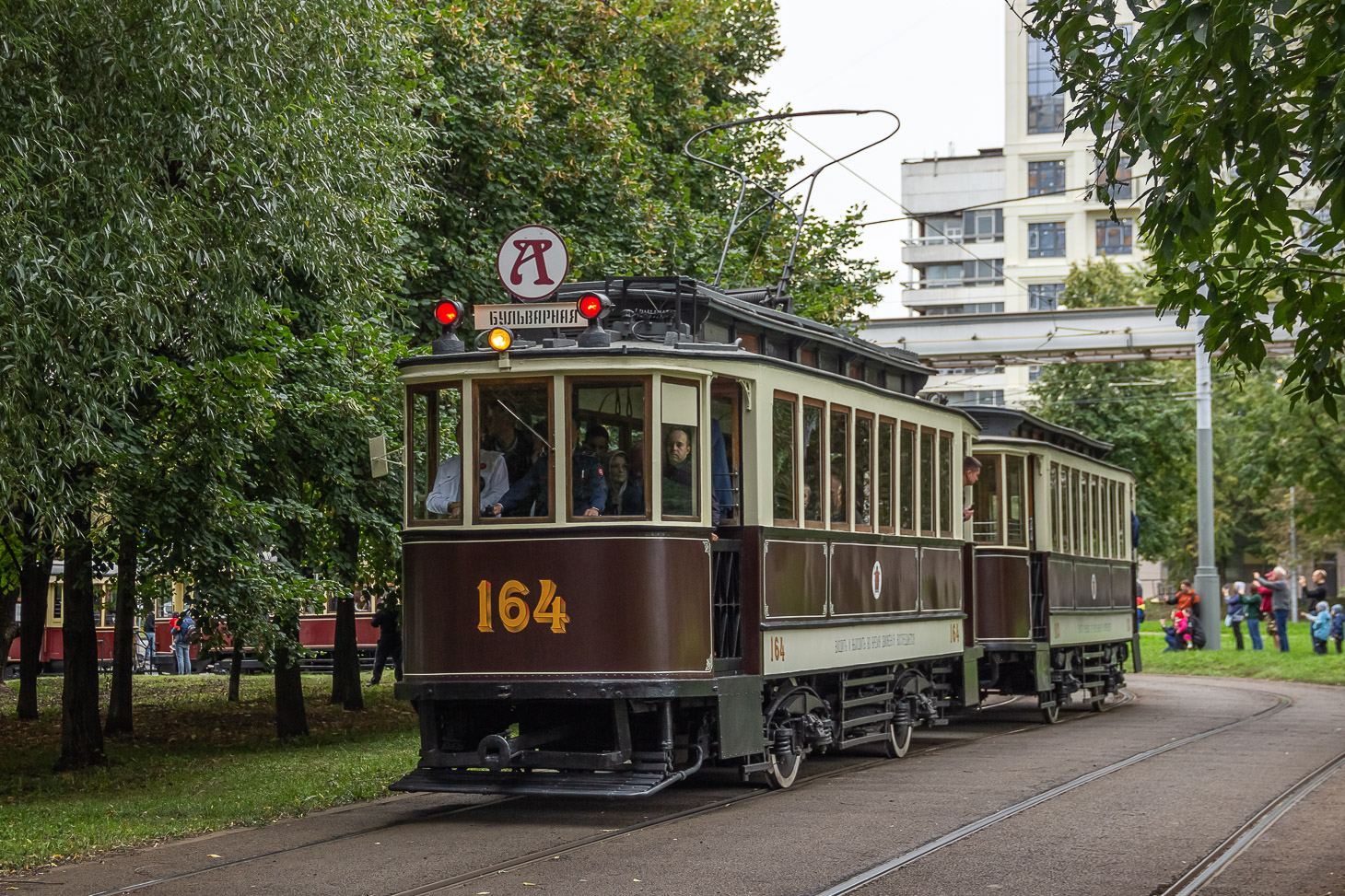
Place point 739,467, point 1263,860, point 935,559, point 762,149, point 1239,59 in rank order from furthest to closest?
point 762,149 → point 935,559 → point 739,467 → point 1263,860 → point 1239,59

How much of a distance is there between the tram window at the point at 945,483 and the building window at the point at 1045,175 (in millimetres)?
61645

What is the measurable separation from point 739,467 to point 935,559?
4158mm

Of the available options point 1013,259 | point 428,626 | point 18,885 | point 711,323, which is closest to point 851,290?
point 711,323

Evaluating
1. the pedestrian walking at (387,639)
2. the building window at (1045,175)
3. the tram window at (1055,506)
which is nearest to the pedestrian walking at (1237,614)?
the tram window at (1055,506)

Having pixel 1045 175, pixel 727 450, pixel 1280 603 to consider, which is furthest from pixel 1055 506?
pixel 1045 175

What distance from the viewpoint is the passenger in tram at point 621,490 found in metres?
10.8

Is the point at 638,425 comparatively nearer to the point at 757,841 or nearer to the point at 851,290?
the point at 757,841

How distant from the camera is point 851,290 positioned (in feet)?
84.3

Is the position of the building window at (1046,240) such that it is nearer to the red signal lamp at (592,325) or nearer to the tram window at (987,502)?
the tram window at (987,502)

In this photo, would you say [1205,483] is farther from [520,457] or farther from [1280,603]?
[520,457]

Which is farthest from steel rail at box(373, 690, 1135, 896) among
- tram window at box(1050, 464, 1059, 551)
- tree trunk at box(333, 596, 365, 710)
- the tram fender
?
tree trunk at box(333, 596, 365, 710)

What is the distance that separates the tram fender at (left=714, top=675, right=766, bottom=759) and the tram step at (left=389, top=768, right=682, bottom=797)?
22.5 inches

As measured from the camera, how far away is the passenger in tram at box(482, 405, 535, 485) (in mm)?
10922

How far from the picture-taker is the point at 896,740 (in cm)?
1505
